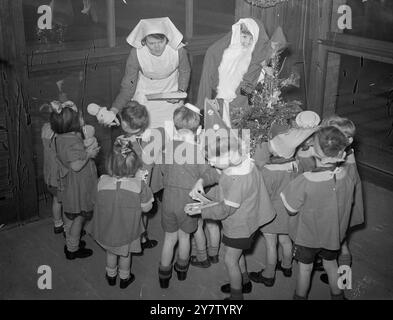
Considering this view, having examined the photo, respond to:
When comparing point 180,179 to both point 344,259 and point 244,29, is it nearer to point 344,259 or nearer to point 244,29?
point 344,259

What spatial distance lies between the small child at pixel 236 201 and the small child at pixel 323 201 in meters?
0.20

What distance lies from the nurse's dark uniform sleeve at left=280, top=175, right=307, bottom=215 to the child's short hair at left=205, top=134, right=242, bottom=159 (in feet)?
1.55

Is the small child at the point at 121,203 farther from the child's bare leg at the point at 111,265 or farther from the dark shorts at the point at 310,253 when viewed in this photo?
the dark shorts at the point at 310,253

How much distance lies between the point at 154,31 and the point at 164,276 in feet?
6.95

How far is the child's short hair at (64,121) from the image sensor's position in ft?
13.6

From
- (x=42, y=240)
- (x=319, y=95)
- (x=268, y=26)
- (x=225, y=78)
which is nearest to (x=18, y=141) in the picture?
(x=42, y=240)

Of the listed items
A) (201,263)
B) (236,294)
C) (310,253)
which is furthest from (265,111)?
(236,294)

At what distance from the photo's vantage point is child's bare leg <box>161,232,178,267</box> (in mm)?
4113

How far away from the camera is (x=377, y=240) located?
16.4ft

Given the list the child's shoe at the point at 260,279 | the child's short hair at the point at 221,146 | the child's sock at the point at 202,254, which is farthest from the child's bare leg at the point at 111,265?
the child's short hair at the point at 221,146

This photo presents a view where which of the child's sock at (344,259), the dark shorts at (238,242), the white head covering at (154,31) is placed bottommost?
the child's sock at (344,259)

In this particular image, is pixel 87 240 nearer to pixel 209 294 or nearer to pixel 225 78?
pixel 209 294

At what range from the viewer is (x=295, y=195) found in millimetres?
3592

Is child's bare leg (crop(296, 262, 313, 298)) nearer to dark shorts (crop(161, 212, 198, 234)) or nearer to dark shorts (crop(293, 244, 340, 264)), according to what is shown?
dark shorts (crop(293, 244, 340, 264))
